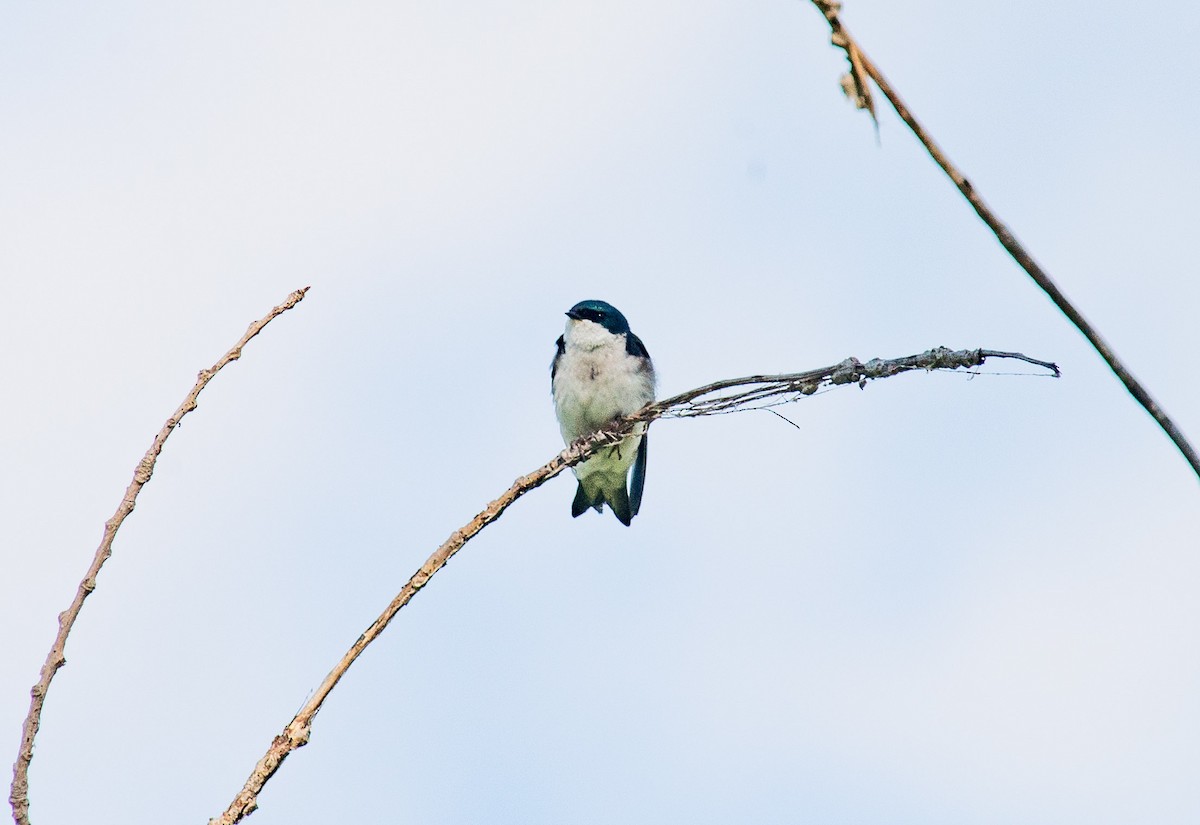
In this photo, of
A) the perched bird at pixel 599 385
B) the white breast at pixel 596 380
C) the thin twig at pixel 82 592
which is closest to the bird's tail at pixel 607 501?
the perched bird at pixel 599 385

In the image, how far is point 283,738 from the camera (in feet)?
4.93

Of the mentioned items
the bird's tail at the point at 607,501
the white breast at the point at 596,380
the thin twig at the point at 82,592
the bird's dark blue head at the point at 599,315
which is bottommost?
the thin twig at the point at 82,592

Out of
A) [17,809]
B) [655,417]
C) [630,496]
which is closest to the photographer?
[17,809]

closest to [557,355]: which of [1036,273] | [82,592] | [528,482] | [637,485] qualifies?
[637,485]

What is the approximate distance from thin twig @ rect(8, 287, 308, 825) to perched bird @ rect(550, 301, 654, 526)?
17.4 ft

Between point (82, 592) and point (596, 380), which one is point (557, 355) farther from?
point (82, 592)

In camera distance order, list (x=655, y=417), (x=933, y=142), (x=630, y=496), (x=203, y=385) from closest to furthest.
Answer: (x=933, y=142), (x=203, y=385), (x=655, y=417), (x=630, y=496)

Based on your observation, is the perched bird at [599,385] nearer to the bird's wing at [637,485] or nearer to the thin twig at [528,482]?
the bird's wing at [637,485]

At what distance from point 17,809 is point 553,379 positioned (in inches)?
247

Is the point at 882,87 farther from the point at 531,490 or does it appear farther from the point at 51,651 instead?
the point at 531,490

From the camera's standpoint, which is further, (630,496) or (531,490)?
(630,496)

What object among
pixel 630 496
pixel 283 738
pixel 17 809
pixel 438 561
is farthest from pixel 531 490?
pixel 630 496

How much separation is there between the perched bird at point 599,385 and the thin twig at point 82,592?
17.4ft

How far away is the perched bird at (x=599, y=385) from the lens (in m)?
7.09
